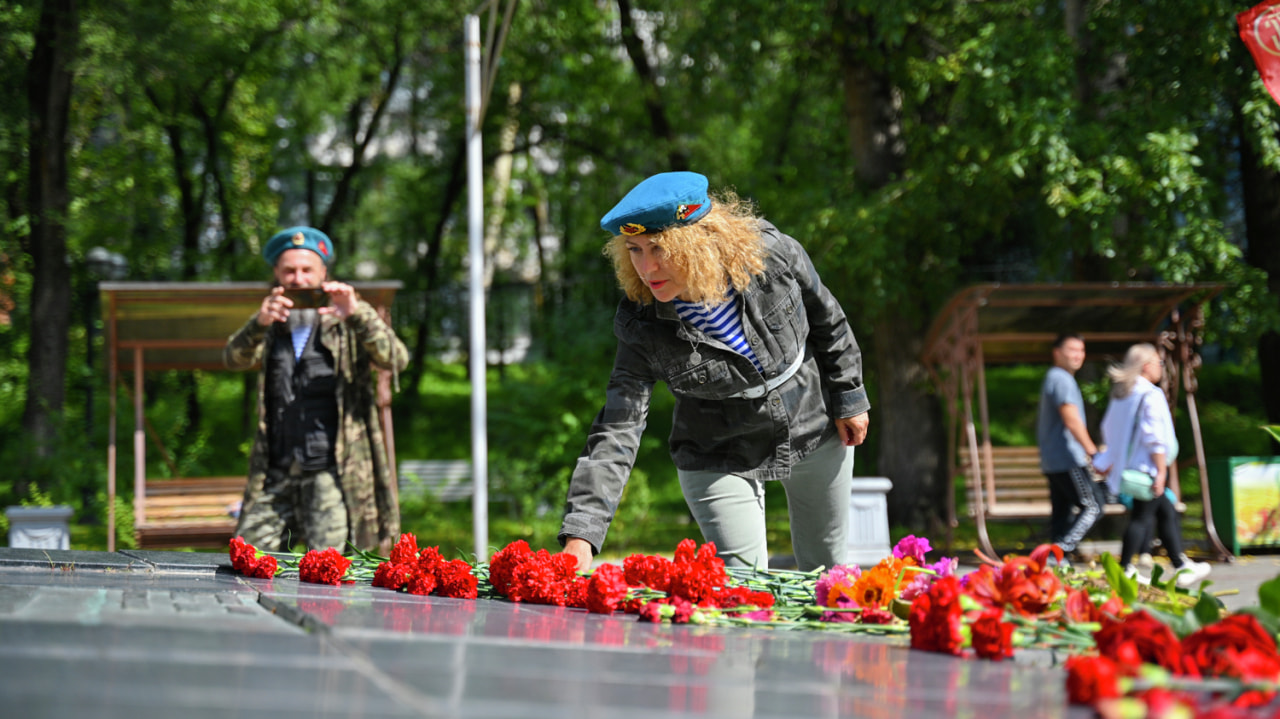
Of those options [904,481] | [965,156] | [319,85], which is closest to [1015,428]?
[904,481]

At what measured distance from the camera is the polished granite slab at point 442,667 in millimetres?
1213

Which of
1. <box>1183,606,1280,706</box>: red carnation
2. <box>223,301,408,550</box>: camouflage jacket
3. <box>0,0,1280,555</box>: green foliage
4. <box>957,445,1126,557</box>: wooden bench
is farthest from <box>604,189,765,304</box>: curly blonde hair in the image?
<box>957,445,1126,557</box>: wooden bench

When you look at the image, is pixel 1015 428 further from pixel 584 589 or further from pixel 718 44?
pixel 584 589

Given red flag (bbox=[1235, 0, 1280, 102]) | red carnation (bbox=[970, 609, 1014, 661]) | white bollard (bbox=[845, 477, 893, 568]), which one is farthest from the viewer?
white bollard (bbox=[845, 477, 893, 568])

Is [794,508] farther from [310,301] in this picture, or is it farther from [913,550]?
[310,301]

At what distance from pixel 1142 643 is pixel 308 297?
4232 millimetres

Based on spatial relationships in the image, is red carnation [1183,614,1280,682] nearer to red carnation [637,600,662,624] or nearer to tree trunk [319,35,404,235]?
red carnation [637,600,662,624]

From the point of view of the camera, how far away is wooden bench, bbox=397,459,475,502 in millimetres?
11992

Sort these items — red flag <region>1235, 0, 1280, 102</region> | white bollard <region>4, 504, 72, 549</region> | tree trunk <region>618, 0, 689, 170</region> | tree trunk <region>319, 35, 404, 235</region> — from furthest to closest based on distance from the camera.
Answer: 1. tree trunk <region>319, 35, 404, 235</region>
2. tree trunk <region>618, 0, 689, 170</region>
3. white bollard <region>4, 504, 72, 549</region>
4. red flag <region>1235, 0, 1280, 102</region>

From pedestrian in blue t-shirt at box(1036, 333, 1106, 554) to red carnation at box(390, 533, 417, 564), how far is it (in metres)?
5.74

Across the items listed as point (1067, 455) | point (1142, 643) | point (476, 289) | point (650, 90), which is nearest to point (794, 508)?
point (1142, 643)

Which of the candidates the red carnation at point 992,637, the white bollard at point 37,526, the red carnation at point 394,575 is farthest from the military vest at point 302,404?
the white bollard at point 37,526

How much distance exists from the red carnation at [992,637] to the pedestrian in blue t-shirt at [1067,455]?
6.21 meters

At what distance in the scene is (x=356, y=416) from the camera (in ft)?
16.9
